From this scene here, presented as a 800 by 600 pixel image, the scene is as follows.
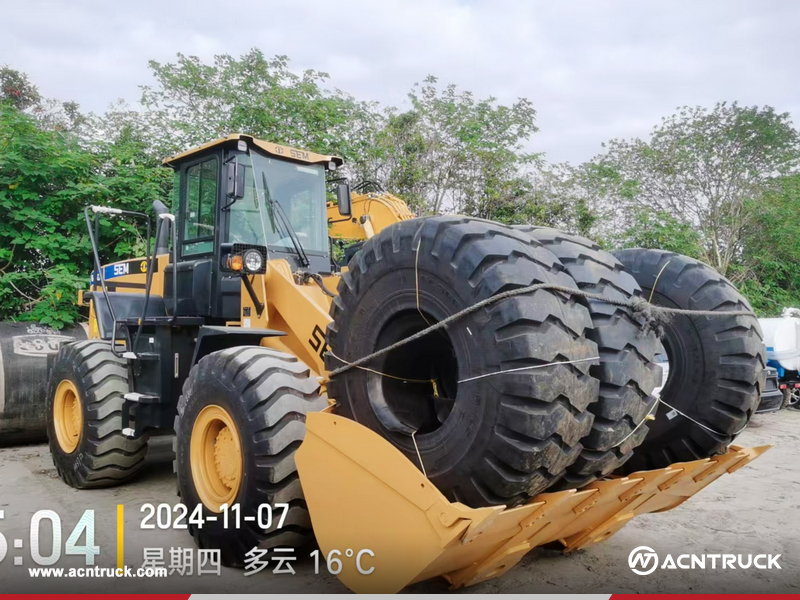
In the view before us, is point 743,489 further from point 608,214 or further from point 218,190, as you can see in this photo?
point 608,214

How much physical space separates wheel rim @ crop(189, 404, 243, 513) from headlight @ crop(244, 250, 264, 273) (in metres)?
1.14

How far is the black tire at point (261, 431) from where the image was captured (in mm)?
3480

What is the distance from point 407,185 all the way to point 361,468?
518 inches

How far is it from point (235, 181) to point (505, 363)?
290cm

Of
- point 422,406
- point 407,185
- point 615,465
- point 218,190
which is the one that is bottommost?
point 615,465

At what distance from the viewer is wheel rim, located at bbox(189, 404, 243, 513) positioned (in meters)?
3.87

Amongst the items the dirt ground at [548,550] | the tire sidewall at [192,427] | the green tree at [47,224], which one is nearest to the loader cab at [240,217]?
the tire sidewall at [192,427]

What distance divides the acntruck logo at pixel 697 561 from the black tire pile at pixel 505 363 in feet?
2.44

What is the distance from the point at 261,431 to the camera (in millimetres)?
3512

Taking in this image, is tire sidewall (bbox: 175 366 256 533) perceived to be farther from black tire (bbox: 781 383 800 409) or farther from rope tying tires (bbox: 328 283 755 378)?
black tire (bbox: 781 383 800 409)

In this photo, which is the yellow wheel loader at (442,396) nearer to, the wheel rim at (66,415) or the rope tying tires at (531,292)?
the rope tying tires at (531,292)

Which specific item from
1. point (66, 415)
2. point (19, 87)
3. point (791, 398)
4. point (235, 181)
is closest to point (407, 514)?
point (235, 181)

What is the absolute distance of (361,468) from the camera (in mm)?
2836

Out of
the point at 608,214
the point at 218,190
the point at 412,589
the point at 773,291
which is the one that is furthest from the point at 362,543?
the point at 773,291
